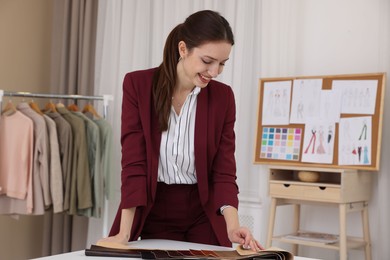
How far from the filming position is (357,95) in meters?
3.54

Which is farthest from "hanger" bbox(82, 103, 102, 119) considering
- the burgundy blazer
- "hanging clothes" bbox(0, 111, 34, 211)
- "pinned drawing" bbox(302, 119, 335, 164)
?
the burgundy blazer

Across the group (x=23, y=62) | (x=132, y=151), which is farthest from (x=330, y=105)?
(x=23, y=62)

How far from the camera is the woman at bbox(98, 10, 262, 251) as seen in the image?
187cm

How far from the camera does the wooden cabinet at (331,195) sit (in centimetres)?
343

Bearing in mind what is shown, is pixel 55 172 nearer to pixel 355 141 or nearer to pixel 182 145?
pixel 355 141

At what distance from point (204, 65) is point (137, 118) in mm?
274

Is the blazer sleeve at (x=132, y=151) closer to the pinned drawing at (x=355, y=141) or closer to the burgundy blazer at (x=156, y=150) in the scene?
the burgundy blazer at (x=156, y=150)

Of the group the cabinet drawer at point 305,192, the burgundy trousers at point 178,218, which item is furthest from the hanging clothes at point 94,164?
the burgundy trousers at point 178,218

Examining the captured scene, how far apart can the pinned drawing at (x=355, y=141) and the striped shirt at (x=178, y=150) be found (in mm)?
1762

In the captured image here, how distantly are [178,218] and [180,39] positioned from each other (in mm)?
570

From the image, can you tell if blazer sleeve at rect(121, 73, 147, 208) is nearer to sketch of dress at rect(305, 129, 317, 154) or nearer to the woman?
the woman

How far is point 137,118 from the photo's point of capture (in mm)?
1928

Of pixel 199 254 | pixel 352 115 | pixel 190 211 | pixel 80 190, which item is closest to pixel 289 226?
pixel 352 115

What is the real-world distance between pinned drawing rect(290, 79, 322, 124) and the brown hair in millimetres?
1889
